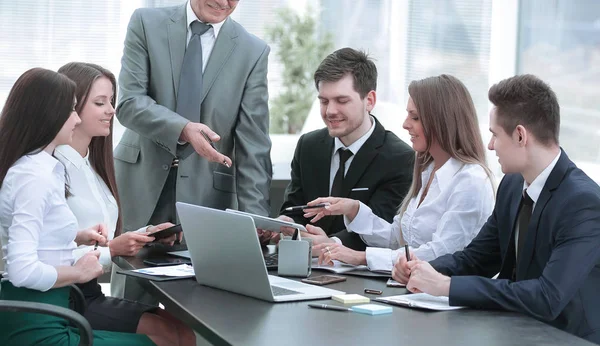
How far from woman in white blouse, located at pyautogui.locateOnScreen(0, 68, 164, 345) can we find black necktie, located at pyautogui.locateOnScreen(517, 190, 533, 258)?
1156mm

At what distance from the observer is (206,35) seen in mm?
3770

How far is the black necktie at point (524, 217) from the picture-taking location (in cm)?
255

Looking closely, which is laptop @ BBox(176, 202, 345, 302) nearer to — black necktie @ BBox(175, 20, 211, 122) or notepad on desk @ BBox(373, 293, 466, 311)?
notepad on desk @ BBox(373, 293, 466, 311)

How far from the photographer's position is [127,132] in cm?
380

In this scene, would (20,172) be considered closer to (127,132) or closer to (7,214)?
(7,214)

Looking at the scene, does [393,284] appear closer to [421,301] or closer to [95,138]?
[421,301]

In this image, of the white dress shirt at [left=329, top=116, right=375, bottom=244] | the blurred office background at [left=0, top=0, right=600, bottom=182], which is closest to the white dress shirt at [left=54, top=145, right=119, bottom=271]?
the white dress shirt at [left=329, top=116, right=375, bottom=244]

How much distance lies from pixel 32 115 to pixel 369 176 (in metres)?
1.46

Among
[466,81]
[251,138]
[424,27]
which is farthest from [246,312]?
[424,27]

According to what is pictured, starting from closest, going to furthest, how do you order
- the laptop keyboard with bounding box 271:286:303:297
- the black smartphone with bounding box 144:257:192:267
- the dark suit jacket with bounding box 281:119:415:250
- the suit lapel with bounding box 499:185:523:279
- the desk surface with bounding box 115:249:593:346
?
the desk surface with bounding box 115:249:593:346 < the laptop keyboard with bounding box 271:286:303:297 < the suit lapel with bounding box 499:185:523:279 < the black smartphone with bounding box 144:257:192:267 < the dark suit jacket with bounding box 281:119:415:250

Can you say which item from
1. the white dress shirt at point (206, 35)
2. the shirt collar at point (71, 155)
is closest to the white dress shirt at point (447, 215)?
the shirt collar at point (71, 155)

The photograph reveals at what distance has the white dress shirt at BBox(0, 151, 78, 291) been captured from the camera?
94.1 inches

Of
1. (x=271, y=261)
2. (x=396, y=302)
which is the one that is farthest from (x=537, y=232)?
(x=271, y=261)

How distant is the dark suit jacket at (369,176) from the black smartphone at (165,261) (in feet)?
2.16
